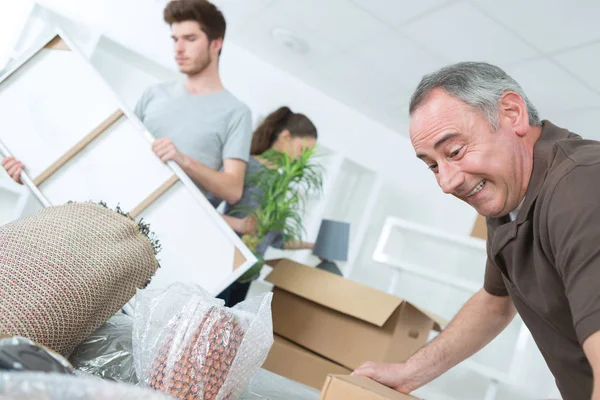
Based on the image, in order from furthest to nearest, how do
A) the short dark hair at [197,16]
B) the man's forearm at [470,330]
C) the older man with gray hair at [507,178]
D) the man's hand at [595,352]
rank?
1. the short dark hair at [197,16]
2. the man's forearm at [470,330]
3. the older man with gray hair at [507,178]
4. the man's hand at [595,352]

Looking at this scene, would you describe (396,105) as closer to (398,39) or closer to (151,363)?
(398,39)

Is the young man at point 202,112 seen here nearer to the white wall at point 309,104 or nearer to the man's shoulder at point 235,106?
the man's shoulder at point 235,106

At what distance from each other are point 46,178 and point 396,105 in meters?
2.60

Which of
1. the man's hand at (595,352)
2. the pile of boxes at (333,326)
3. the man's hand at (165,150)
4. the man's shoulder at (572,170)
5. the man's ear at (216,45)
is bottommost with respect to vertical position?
the pile of boxes at (333,326)

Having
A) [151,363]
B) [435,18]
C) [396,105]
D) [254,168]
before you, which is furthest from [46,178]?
[396,105]

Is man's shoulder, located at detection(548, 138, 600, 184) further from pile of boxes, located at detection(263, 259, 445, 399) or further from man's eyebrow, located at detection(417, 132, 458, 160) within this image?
pile of boxes, located at detection(263, 259, 445, 399)

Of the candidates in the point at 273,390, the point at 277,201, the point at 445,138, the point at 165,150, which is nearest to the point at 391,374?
the point at 273,390

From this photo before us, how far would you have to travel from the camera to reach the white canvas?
1521 mm

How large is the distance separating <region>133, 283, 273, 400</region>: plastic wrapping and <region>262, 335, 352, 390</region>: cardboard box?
92 cm

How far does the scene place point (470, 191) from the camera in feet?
2.98

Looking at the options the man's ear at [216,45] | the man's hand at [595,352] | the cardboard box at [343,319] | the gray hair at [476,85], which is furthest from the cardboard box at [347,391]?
the man's ear at [216,45]

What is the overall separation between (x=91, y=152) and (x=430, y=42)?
1.82 meters

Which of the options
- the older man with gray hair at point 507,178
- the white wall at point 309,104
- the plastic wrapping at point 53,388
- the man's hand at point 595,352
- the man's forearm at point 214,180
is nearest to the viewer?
the plastic wrapping at point 53,388

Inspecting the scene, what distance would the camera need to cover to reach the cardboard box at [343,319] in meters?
1.51
